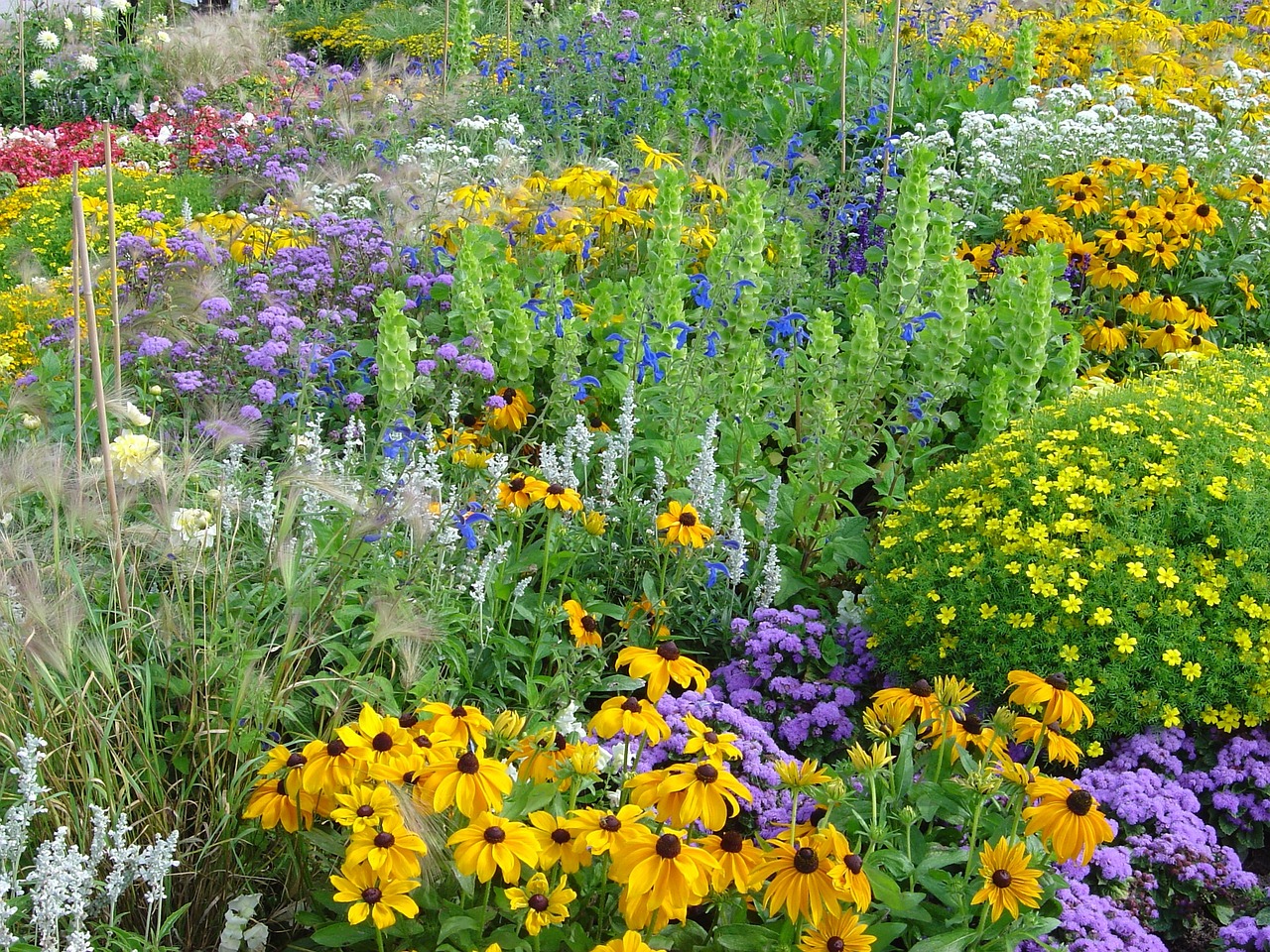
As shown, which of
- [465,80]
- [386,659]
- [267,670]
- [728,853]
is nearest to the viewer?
[728,853]

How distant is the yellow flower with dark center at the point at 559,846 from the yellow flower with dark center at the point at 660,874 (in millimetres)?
105

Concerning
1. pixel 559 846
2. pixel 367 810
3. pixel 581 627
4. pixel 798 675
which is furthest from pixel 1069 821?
pixel 798 675

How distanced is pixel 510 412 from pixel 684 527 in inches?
48.9

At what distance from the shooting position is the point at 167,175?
7910mm

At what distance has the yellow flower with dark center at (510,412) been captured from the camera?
4203 millimetres

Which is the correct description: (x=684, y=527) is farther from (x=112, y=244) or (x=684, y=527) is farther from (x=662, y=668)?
(x=112, y=244)

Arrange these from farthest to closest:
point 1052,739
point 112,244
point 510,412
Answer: point 510,412
point 112,244
point 1052,739

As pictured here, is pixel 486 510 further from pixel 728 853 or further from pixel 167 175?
pixel 167 175

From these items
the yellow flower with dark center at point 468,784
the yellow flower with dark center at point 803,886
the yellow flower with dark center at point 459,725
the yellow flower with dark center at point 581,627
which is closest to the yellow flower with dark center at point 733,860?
the yellow flower with dark center at point 803,886

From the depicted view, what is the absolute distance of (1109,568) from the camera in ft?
10.5

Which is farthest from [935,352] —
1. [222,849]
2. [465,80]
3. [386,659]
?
[465,80]

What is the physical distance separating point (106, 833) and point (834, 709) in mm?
1817

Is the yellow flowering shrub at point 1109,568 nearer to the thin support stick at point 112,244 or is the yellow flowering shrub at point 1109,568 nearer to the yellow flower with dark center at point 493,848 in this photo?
the yellow flower with dark center at point 493,848

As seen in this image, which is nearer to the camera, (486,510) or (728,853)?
(728,853)
